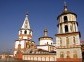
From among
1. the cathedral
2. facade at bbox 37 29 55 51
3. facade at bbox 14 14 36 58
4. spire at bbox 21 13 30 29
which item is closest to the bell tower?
the cathedral

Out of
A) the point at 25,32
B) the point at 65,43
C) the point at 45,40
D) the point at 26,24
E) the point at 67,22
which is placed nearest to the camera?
the point at 65,43

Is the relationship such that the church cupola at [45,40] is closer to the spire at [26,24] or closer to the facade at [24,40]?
the facade at [24,40]

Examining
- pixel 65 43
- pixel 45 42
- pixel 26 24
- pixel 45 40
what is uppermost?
pixel 26 24

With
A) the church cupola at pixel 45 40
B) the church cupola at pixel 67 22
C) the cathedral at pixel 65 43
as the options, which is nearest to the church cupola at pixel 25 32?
the church cupola at pixel 45 40

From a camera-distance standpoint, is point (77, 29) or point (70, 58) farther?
point (77, 29)

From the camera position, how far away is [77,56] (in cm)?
3797

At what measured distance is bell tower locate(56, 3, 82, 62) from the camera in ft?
126

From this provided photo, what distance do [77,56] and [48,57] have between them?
9.58 meters

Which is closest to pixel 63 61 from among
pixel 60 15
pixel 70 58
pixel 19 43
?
pixel 70 58

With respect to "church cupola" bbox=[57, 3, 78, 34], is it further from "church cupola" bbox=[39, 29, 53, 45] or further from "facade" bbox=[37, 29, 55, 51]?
"church cupola" bbox=[39, 29, 53, 45]

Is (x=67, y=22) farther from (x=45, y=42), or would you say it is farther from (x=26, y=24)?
(x=26, y=24)

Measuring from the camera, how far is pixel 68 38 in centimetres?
4044

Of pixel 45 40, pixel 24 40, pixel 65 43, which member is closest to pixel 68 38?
pixel 65 43

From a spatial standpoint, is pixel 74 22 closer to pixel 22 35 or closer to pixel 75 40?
pixel 75 40
